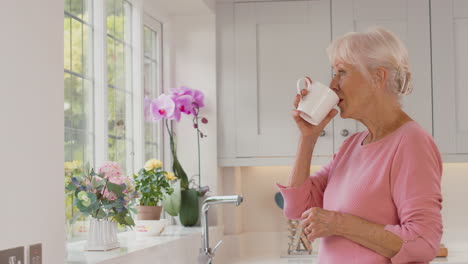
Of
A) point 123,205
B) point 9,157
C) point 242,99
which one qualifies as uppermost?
point 242,99

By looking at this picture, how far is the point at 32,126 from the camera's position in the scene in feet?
5.02

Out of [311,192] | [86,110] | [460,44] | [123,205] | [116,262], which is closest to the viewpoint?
[311,192]

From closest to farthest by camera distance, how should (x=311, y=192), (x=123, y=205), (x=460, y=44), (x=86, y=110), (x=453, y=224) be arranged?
(x=311, y=192) < (x=123, y=205) < (x=86, y=110) < (x=460, y=44) < (x=453, y=224)

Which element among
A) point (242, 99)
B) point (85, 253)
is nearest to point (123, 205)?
point (85, 253)

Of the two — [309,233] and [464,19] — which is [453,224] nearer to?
[464,19]

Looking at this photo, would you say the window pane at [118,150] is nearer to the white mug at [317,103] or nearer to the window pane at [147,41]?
the window pane at [147,41]

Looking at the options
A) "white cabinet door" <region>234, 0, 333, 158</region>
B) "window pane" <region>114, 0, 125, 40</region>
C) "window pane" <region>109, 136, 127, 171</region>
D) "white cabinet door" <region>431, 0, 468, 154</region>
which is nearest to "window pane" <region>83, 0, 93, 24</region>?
"window pane" <region>114, 0, 125, 40</region>

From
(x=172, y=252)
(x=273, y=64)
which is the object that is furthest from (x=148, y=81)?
(x=172, y=252)

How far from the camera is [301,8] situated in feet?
12.2

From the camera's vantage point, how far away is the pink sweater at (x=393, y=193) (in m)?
1.39

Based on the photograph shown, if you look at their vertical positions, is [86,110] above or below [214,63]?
below

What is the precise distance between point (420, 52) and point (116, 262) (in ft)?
7.23

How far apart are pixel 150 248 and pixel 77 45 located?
844 millimetres

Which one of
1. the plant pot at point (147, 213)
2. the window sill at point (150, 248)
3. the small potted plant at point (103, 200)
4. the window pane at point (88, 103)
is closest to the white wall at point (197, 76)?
the window sill at point (150, 248)
